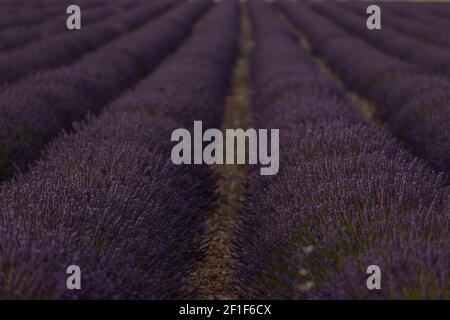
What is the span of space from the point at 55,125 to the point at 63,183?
2.33 meters

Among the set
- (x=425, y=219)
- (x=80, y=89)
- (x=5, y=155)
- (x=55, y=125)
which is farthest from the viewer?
(x=80, y=89)

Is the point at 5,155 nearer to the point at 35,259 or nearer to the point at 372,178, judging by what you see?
the point at 35,259

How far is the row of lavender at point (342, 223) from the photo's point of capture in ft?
5.68

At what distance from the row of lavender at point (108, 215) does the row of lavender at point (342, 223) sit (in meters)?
0.37

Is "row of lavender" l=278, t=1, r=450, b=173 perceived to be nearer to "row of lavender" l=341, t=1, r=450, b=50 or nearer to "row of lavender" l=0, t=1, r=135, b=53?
"row of lavender" l=341, t=1, r=450, b=50

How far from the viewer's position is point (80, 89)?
5.77 metres

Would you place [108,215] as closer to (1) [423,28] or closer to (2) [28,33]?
(2) [28,33]

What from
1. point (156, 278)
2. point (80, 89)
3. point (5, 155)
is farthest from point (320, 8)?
point (156, 278)

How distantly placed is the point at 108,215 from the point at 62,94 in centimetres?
330

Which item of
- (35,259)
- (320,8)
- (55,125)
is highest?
(320,8)

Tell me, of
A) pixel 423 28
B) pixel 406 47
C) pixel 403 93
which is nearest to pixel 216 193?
pixel 403 93

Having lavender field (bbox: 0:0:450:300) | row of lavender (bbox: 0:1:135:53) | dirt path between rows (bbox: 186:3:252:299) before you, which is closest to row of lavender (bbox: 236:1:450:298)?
lavender field (bbox: 0:0:450:300)

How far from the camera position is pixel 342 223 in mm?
2211

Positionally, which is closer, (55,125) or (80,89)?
(55,125)
